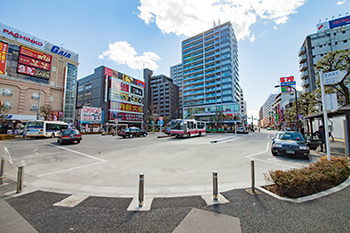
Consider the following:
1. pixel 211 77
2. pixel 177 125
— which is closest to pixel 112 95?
pixel 177 125

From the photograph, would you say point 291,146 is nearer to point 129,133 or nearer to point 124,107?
point 129,133

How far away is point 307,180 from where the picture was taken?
3.81 meters

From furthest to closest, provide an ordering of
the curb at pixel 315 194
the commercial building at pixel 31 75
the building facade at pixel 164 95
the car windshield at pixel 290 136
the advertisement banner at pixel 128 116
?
the building facade at pixel 164 95
the advertisement banner at pixel 128 116
the commercial building at pixel 31 75
the car windshield at pixel 290 136
the curb at pixel 315 194

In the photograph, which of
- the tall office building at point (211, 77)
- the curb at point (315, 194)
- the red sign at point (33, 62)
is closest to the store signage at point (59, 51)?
the red sign at point (33, 62)

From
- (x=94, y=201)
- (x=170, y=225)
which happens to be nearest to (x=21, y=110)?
(x=94, y=201)

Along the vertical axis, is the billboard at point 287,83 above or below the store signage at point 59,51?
below

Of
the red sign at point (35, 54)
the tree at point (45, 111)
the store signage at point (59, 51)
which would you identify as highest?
the store signage at point (59, 51)

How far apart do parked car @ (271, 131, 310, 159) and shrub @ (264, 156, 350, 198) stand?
148 inches

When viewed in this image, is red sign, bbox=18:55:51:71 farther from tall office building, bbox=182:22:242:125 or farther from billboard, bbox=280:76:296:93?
billboard, bbox=280:76:296:93

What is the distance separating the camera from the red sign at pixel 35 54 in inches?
1416

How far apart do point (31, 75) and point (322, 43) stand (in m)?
82.2

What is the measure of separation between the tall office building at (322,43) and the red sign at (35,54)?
7696 centimetres

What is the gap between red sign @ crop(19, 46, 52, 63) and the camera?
35956mm

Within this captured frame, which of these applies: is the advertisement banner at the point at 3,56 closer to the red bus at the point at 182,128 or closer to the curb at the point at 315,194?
the red bus at the point at 182,128
